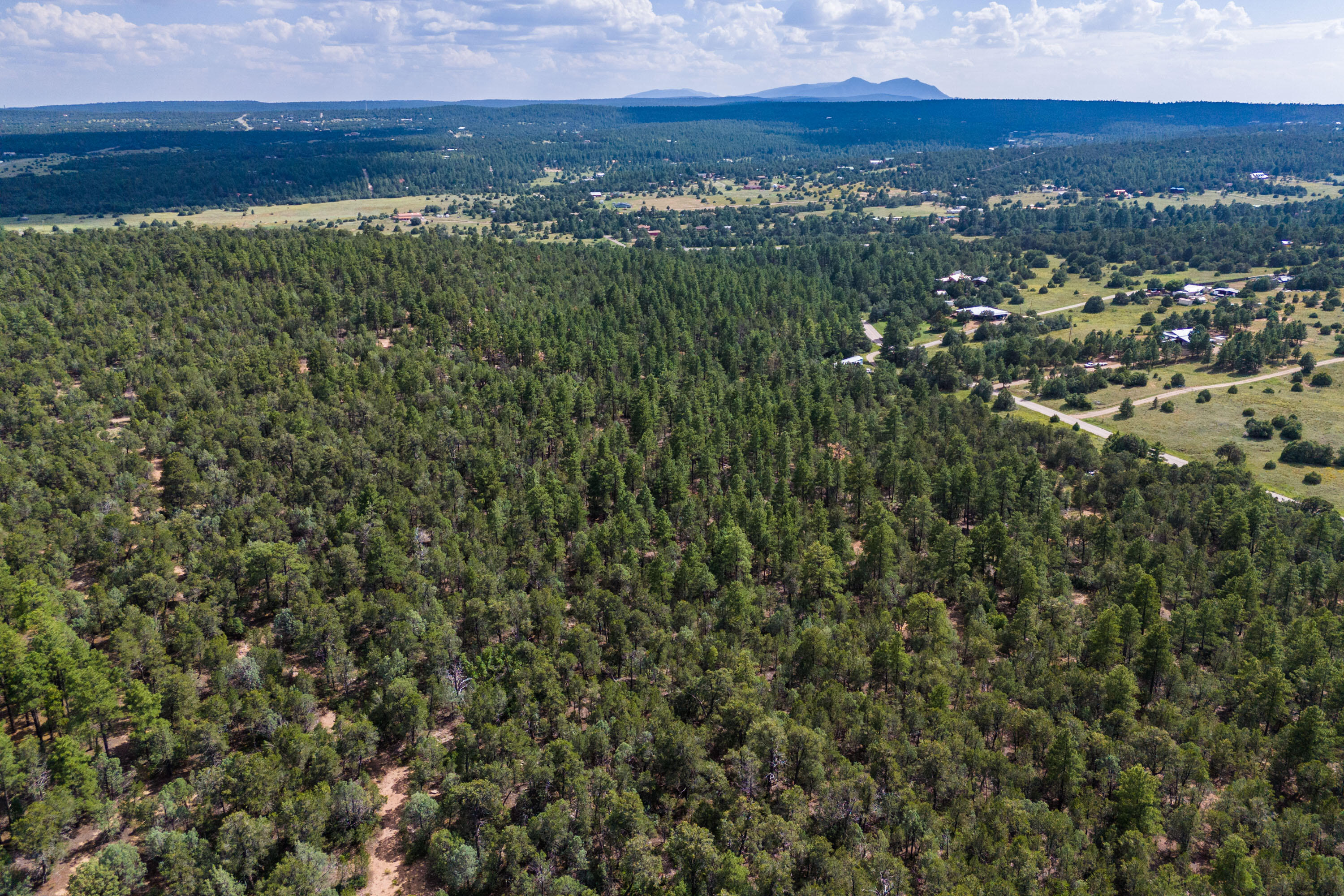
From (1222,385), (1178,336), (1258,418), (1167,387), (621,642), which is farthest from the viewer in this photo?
(1178,336)

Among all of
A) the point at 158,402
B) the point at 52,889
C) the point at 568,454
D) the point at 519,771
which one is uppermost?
the point at 158,402

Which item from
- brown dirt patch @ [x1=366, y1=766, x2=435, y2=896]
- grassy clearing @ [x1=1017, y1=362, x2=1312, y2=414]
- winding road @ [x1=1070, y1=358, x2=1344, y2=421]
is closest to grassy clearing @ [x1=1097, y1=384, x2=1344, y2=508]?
grassy clearing @ [x1=1017, y1=362, x2=1312, y2=414]

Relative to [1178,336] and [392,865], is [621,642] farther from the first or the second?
[1178,336]

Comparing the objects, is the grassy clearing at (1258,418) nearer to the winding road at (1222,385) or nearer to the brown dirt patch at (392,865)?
the winding road at (1222,385)

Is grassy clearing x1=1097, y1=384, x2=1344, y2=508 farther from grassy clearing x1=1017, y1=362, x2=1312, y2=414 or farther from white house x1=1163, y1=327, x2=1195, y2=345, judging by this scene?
white house x1=1163, y1=327, x2=1195, y2=345

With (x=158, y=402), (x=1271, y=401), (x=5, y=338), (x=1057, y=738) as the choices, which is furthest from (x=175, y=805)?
(x=1271, y=401)

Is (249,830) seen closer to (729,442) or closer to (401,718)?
(401,718)

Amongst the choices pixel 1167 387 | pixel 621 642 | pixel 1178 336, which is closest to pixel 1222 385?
pixel 1167 387
